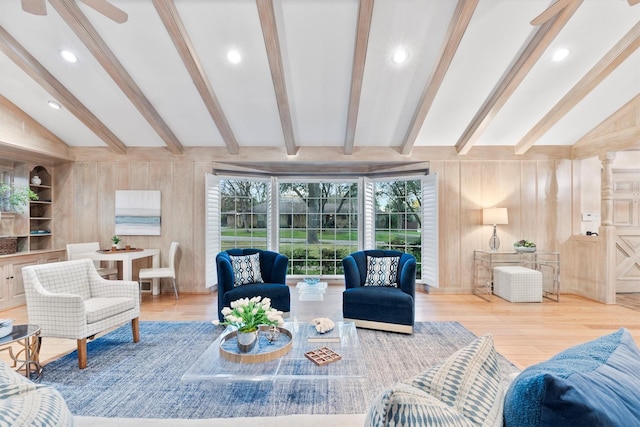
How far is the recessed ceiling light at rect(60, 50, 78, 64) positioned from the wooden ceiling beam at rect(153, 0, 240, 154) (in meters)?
1.25

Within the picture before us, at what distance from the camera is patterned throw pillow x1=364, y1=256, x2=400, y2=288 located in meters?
3.82

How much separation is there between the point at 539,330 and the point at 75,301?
464 centimetres

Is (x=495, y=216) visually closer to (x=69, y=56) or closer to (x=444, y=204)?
(x=444, y=204)

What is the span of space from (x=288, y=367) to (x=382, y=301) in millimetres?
1649

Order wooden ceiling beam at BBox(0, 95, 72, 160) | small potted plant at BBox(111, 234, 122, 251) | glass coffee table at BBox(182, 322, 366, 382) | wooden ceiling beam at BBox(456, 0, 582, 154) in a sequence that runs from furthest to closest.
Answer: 1. small potted plant at BBox(111, 234, 122, 251)
2. wooden ceiling beam at BBox(0, 95, 72, 160)
3. wooden ceiling beam at BBox(456, 0, 582, 154)
4. glass coffee table at BBox(182, 322, 366, 382)

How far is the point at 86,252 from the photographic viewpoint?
15.8 ft

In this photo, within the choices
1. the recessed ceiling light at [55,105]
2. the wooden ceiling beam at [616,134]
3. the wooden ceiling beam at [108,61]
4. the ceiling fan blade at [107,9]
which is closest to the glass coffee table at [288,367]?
the ceiling fan blade at [107,9]

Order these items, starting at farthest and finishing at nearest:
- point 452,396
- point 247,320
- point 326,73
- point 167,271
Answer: point 167,271, point 326,73, point 247,320, point 452,396

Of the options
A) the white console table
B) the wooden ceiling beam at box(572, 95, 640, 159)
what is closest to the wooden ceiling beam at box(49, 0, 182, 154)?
the white console table

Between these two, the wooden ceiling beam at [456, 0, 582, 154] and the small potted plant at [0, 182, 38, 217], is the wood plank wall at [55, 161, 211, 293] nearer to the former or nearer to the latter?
the small potted plant at [0, 182, 38, 217]

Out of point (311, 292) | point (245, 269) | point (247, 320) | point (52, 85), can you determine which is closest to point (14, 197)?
point (52, 85)

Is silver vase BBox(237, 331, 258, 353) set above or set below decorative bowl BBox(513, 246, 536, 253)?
below

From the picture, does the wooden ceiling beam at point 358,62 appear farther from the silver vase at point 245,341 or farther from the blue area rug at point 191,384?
the silver vase at point 245,341

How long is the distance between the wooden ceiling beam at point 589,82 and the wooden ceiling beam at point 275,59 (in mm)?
3600
